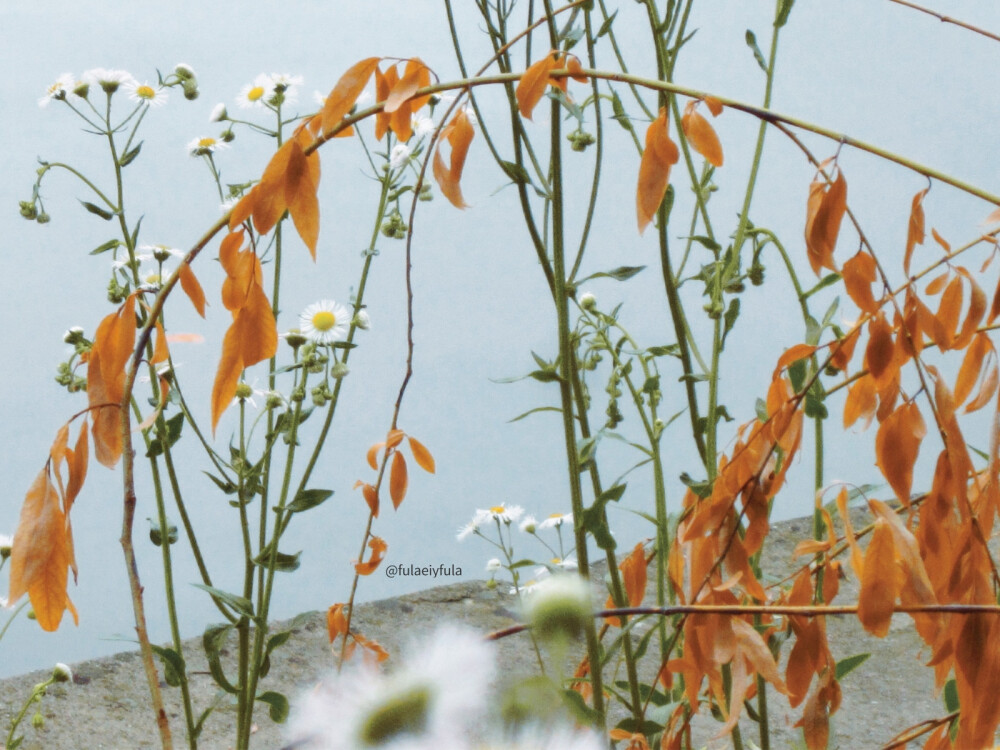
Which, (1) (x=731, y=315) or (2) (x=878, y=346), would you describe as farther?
(1) (x=731, y=315)

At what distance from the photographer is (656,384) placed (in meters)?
0.85

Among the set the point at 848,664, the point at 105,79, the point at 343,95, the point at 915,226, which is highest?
the point at 105,79

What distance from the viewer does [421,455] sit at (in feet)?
1.91

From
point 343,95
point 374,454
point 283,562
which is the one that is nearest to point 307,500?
point 283,562

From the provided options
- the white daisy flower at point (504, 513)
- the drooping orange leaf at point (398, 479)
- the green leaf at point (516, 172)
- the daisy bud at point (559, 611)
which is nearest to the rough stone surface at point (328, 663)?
the white daisy flower at point (504, 513)

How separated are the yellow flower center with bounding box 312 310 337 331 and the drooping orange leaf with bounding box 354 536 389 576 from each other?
269 mm

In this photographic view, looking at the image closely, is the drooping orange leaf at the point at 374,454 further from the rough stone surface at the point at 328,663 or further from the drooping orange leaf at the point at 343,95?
the rough stone surface at the point at 328,663

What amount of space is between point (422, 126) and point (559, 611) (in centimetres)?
82

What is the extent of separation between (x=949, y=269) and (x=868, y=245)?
11 cm

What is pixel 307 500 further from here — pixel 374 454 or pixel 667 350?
pixel 667 350

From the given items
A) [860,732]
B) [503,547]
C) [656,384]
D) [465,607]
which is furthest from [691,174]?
[465,607]

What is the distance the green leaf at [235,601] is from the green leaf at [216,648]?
1.2 inches

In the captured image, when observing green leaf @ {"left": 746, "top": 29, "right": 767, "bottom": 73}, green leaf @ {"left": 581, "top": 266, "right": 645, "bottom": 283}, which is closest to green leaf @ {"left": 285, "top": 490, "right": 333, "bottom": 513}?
green leaf @ {"left": 581, "top": 266, "right": 645, "bottom": 283}

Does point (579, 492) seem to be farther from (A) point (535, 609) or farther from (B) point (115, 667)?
(B) point (115, 667)
